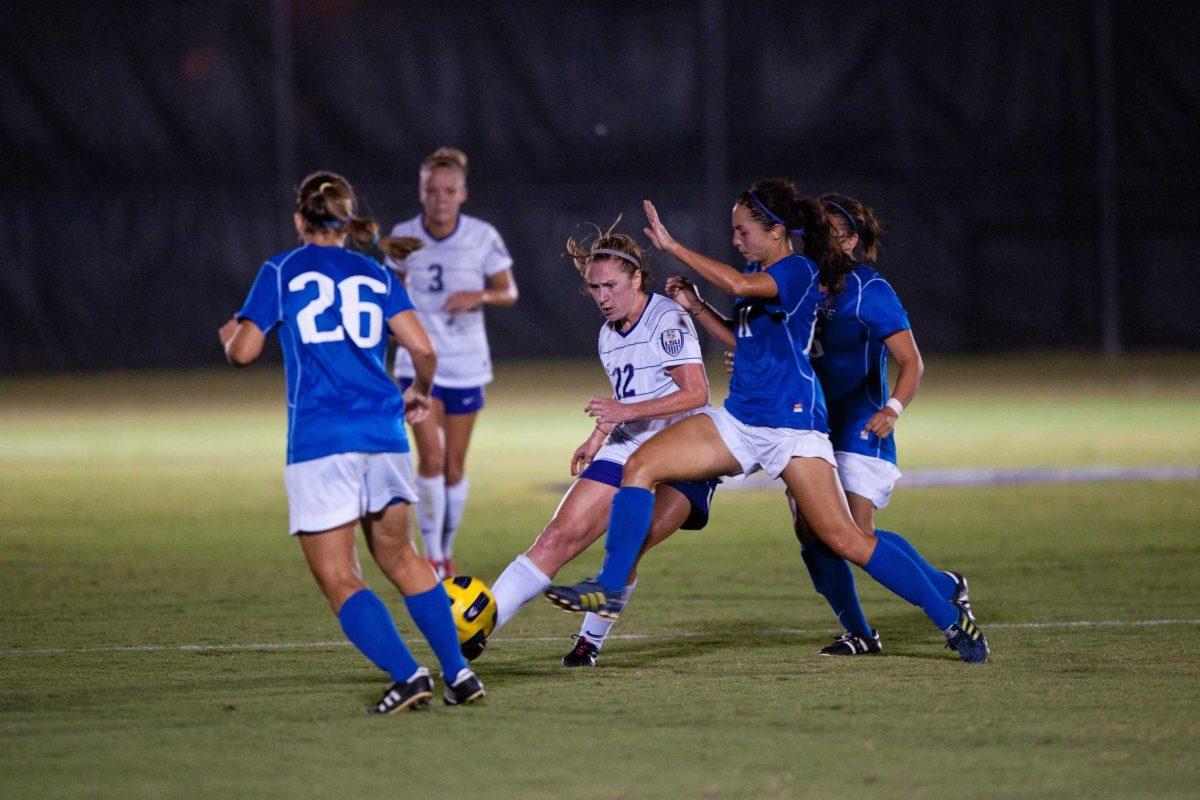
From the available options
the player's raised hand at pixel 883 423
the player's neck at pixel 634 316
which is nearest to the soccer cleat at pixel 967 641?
the player's raised hand at pixel 883 423

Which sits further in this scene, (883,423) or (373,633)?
(883,423)

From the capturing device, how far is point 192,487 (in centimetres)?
1109

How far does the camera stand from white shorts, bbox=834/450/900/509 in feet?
19.5

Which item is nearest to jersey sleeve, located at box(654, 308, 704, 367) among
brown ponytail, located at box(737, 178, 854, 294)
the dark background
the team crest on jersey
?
the team crest on jersey

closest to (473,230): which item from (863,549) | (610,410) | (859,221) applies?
(859,221)

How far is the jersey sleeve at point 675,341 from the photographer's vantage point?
5.79 metres

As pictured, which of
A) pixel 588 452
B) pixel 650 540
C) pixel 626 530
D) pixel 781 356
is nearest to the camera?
pixel 626 530

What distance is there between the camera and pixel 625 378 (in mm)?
5914

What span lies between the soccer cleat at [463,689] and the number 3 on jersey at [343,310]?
41.7 inches

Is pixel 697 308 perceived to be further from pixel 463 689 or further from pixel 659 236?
pixel 463 689

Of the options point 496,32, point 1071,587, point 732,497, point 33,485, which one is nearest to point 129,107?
point 496,32

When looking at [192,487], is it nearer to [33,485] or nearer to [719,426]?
[33,485]

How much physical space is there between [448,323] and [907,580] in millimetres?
3538

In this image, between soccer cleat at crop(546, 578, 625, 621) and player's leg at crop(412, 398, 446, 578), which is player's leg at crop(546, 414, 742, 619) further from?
player's leg at crop(412, 398, 446, 578)
